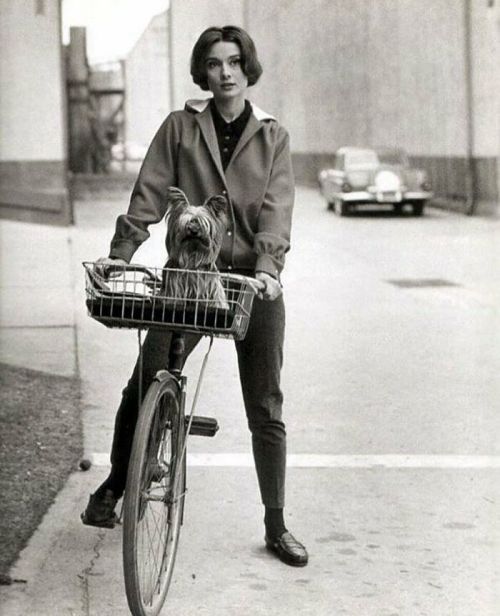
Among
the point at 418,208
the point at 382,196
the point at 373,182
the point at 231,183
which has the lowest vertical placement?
the point at 418,208

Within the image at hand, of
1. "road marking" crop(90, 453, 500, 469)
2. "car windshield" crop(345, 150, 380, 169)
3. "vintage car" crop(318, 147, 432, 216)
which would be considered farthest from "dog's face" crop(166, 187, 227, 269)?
"car windshield" crop(345, 150, 380, 169)

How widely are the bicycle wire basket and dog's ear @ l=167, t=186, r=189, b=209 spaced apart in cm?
20

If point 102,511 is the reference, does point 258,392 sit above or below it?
above

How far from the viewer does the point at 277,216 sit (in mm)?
4527

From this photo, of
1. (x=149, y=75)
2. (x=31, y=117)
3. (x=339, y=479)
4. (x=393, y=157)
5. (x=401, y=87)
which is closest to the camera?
(x=339, y=479)

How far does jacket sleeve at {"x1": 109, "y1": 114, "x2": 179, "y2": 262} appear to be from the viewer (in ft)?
14.7

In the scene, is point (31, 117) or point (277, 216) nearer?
point (277, 216)

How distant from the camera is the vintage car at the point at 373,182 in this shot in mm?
21703

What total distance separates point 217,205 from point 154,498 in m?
0.95

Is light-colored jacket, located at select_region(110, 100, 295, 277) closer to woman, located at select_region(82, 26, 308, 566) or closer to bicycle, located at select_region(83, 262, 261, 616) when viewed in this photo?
woman, located at select_region(82, 26, 308, 566)

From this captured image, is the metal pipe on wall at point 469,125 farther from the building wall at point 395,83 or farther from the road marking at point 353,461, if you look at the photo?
the road marking at point 353,461

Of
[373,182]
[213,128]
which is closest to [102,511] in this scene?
[213,128]

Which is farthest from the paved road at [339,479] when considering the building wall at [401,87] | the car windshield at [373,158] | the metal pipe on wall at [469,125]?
the car windshield at [373,158]

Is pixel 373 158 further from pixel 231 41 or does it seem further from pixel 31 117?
pixel 231 41
